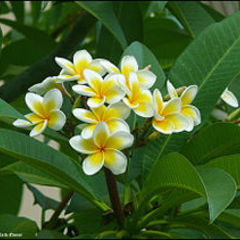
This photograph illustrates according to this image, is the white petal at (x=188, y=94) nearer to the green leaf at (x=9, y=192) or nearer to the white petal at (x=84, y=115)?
the white petal at (x=84, y=115)

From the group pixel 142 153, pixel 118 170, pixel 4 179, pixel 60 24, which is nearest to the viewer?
pixel 118 170

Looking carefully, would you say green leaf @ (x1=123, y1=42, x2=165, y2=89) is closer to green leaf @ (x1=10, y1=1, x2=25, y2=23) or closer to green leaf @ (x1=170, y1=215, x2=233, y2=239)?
green leaf @ (x1=170, y1=215, x2=233, y2=239)

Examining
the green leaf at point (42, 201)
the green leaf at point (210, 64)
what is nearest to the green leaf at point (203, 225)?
the green leaf at point (210, 64)

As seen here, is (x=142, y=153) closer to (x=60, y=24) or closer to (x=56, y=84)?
(x=56, y=84)

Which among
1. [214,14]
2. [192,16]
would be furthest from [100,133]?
[214,14]

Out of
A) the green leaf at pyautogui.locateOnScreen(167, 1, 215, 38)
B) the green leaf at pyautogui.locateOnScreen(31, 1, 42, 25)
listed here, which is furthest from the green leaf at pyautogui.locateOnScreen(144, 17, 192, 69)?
the green leaf at pyautogui.locateOnScreen(31, 1, 42, 25)

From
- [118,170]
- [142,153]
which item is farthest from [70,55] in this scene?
[118,170]

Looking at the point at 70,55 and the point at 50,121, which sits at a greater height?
the point at 50,121
